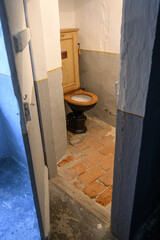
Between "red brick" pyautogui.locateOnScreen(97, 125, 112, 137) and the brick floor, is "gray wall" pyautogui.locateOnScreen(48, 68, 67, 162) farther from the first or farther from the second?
"red brick" pyautogui.locateOnScreen(97, 125, 112, 137)

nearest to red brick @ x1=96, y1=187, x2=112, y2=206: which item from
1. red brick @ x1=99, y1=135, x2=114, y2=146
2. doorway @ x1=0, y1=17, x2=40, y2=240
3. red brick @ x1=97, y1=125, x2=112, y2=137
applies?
doorway @ x1=0, y1=17, x2=40, y2=240

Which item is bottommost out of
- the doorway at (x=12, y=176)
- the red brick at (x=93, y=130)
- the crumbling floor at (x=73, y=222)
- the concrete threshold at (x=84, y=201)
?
the red brick at (x=93, y=130)

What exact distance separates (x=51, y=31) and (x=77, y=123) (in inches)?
60.1

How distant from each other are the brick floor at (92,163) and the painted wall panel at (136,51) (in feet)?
4.13

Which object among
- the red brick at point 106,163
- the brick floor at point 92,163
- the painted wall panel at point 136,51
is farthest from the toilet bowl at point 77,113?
the painted wall panel at point 136,51

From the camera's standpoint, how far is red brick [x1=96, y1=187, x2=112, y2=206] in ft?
6.68

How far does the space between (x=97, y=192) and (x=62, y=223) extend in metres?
0.53

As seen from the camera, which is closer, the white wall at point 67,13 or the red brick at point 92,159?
the red brick at point 92,159

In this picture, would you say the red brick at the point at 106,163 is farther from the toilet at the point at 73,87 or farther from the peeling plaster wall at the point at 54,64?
the toilet at the point at 73,87

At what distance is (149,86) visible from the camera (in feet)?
3.62

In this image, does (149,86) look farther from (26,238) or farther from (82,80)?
(82,80)

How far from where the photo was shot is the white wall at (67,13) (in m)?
2.97

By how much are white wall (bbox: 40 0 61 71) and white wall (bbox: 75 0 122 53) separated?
3.34 feet

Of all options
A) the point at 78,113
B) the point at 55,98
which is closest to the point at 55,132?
the point at 55,98
